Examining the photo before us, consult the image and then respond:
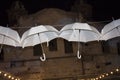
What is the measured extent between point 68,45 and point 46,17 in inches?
90.2

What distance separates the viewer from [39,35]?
10.5m

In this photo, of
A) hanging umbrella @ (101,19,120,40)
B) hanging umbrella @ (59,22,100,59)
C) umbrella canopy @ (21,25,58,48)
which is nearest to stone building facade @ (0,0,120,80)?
umbrella canopy @ (21,25,58,48)

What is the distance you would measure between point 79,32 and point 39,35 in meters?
1.54

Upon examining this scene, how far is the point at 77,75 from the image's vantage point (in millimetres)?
16469

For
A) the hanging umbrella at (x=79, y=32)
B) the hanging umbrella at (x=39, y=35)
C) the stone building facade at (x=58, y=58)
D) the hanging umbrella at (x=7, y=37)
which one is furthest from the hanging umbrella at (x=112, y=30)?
the stone building facade at (x=58, y=58)

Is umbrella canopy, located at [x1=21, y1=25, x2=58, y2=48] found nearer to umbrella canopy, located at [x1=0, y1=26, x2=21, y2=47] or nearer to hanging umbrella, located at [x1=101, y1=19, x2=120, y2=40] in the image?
umbrella canopy, located at [x1=0, y1=26, x2=21, y2=47]

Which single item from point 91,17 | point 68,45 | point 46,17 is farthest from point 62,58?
point 91,17

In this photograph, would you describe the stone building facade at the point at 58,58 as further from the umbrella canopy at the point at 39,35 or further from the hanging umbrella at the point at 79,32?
the hanging umbrella at the point at 79,32

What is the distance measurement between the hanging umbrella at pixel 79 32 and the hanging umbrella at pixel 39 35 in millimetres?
377

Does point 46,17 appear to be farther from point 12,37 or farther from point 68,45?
point 12,37

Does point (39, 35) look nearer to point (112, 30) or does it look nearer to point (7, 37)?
point (7, 37)

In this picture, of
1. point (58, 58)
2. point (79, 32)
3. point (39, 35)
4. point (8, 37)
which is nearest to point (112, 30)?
point (79, 32)

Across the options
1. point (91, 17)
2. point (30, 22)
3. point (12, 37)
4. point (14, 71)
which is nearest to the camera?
point (12, 37)

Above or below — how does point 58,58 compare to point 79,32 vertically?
below
